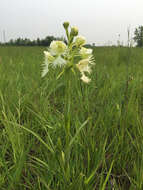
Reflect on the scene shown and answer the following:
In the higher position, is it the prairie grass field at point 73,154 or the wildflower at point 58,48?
the wildflower at point 58,48

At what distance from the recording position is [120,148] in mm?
1090

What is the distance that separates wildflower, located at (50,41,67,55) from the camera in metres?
0.96

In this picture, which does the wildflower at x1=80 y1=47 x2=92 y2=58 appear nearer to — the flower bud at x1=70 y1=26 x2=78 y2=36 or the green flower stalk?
the green flower stalk

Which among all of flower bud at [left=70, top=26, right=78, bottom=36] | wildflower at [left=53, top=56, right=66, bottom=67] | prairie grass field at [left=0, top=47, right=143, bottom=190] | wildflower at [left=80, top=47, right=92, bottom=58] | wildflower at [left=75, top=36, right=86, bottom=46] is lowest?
prairie grass field at [left=0, top=47, right=143, bottom=190]

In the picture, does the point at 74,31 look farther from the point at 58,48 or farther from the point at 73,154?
the point at 73,154

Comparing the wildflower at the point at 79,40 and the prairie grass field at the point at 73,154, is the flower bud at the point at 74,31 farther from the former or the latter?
the prairie grass field at the point at 73,154

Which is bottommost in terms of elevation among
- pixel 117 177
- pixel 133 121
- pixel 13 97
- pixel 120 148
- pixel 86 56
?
pixel 117 177

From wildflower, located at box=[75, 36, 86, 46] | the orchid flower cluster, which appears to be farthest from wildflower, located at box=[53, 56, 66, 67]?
wildflower, located at box=[75, 36, 86, 46]

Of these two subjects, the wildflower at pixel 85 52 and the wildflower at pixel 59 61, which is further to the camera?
the wildflower at pixel 85 52

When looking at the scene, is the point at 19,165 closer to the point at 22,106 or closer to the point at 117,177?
the point at 117,177

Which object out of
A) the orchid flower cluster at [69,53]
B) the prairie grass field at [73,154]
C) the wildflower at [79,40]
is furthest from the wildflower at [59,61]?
the prairie grass field at [73,154]

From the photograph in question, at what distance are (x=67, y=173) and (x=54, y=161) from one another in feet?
0.26

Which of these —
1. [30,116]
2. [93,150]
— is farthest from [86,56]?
[30,116]

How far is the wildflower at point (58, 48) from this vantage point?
96cm
